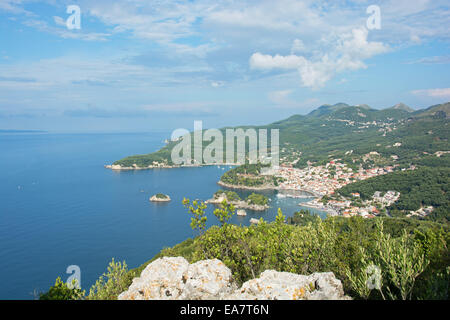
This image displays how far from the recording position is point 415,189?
4981 centimetres

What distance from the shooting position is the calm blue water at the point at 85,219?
30.8 m

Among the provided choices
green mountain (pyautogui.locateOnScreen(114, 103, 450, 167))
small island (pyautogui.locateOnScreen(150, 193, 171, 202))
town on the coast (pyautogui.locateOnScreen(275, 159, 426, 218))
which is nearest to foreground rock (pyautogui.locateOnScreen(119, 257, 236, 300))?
town on the coast (pyautogui.locateOnScreen(275, 159, 426, 218))

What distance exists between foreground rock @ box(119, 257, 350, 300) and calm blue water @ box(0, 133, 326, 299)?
11.8 meters

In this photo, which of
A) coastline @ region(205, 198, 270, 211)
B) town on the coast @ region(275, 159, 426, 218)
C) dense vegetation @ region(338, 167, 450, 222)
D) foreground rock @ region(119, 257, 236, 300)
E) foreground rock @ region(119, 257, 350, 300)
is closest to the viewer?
foreground rock @ region(119, 257, 350, 300)

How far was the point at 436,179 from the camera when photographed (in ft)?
167

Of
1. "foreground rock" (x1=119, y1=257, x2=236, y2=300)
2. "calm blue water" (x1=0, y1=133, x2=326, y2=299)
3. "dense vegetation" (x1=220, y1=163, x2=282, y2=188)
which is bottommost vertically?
"calm blue water" (x1=0, y1=133, x2=326, y2=299)

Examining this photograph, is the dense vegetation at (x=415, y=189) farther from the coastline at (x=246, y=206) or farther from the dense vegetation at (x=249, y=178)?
the dense vegetation at (x=249, y=178)

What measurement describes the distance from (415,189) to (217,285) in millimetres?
56241

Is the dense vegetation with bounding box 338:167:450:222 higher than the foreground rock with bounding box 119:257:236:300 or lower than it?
lower

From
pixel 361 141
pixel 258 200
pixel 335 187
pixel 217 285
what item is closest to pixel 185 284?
pixel 217 285

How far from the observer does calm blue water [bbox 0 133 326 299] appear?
30777mm

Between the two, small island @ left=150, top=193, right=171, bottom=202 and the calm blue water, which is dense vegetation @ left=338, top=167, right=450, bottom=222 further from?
small island @ left=150, top=193, right=171, bottom=202

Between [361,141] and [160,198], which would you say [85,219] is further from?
[361,141]
